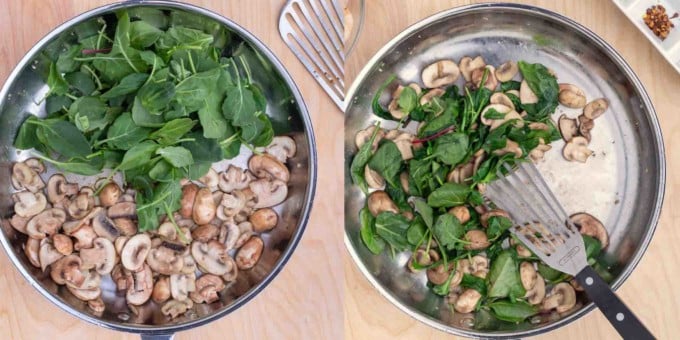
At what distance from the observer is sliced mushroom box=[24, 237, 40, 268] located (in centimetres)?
96

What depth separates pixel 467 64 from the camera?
1109 millimetres

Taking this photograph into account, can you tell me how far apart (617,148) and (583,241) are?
0.58ft

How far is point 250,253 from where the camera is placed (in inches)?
39.6

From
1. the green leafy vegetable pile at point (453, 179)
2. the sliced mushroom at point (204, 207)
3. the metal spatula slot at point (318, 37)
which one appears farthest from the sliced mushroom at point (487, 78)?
the sliced mushroom at point (204, 207)

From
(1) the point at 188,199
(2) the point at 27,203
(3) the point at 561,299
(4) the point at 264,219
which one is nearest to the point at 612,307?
(3) the point at 561,299

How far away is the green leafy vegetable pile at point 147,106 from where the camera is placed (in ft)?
2.92

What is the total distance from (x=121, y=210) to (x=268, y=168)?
21cm

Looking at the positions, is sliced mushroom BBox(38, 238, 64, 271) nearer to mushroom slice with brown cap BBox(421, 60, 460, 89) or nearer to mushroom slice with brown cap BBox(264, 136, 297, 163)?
mushroom slice with brown cap BBox(264, 136, 297, 163)

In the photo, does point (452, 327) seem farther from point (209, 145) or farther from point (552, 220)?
point (209, 145)

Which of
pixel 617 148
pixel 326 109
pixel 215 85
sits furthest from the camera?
pixel 617 148

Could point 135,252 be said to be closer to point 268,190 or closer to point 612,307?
point 268,190

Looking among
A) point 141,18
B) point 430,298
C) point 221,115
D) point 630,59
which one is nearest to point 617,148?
point 630,59

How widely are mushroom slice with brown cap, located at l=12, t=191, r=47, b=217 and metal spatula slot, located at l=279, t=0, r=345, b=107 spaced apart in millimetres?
397

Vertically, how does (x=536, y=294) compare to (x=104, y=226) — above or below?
below
